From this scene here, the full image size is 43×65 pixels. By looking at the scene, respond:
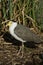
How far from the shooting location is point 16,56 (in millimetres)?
6613

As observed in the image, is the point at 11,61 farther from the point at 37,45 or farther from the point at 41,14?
the point at 41,14

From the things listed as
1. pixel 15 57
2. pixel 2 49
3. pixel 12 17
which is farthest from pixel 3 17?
pixel 15 57

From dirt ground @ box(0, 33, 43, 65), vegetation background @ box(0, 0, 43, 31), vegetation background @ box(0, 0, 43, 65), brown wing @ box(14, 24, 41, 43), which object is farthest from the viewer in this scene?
vegetation background @ box(0, 0, 43, 31)

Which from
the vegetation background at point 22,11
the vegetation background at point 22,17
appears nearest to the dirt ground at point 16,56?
the vegetation background at point 22,17

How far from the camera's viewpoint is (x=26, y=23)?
805 centimetres

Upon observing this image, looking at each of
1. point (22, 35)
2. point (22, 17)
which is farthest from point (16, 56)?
point (22, 17)

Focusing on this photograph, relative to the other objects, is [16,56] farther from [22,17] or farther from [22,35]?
[22,17]

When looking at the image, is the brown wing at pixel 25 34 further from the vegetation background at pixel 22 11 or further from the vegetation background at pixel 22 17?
the vegetation background at pixel 22 11

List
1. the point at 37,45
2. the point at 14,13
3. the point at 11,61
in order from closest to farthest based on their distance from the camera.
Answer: the point at 11,61 → the point at 37,45 → the point at 14,13

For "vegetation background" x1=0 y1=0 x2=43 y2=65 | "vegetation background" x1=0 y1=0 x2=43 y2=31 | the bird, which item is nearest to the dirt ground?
"vegetation background" x1=0 y1=0 x2=43 y2=65

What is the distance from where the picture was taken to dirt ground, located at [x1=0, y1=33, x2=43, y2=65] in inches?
245

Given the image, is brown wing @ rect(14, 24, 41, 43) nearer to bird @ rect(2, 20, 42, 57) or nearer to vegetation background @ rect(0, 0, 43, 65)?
bird @ rect(2, 20, 42, 57)

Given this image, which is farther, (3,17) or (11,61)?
(3,17)

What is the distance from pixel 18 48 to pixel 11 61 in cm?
84
